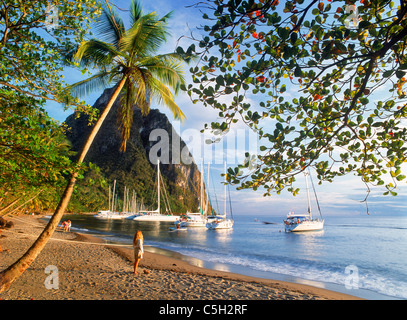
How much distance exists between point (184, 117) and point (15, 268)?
600cm

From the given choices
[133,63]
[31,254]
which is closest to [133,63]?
[133,63]

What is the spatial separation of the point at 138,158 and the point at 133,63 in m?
124

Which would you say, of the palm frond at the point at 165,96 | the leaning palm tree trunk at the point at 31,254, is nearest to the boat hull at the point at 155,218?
the palm frond at the point at 165,96

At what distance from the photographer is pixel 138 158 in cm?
12612

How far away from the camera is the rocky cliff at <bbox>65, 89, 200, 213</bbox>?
114812 mm

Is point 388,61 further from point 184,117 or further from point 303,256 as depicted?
point 303,256

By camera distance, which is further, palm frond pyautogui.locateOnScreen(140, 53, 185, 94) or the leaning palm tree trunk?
palm frond pyautogui.locateOnScreen(140, 53, 185, 94)

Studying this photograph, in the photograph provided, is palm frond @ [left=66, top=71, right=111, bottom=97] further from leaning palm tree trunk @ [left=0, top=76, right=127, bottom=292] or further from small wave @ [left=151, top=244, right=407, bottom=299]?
small wave @ [left=151, top=244, right=407, bottom=299]

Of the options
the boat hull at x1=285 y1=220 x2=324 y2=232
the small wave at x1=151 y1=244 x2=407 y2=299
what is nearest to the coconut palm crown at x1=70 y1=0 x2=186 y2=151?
the small wave at x1=151 y1=244 x2=407 y2=299

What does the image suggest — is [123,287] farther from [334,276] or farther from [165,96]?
[334,276]

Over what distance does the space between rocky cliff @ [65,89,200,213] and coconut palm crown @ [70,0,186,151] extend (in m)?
95.5

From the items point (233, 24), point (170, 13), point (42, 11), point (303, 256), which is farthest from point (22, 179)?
point (303, 256)
